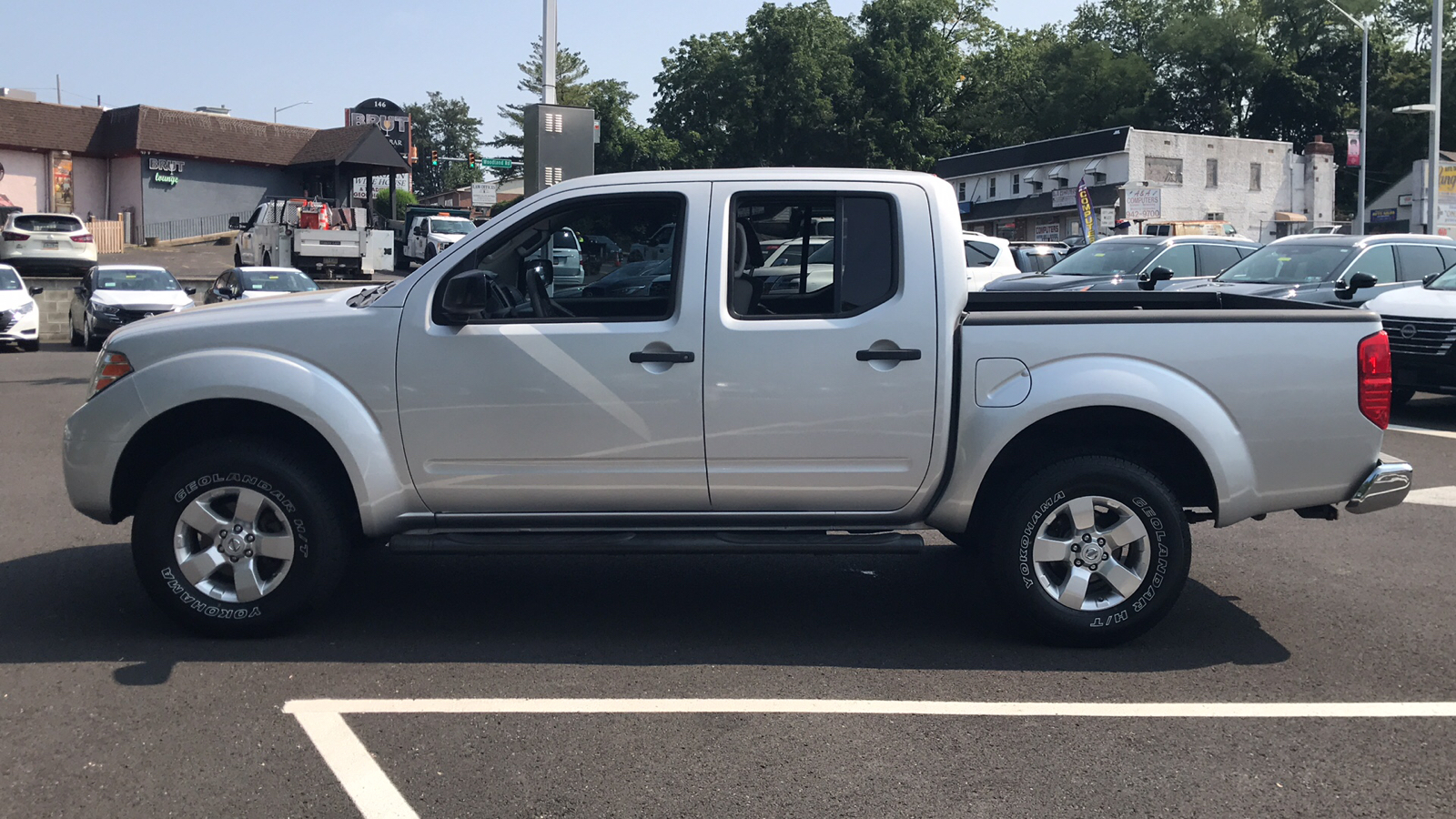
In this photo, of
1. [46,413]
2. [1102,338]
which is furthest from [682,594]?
[46,413]

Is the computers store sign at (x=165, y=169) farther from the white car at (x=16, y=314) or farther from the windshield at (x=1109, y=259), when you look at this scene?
the windshield at (x=1109, y=259)

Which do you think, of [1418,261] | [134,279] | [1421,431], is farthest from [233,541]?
[134,279]

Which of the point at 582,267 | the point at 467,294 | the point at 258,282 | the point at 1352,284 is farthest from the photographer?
the point at 258,282

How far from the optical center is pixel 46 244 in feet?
99.8

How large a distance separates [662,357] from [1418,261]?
12758mm

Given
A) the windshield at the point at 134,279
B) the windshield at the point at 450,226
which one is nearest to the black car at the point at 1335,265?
the windshield at the point at 134,279

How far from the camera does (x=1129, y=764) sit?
4090mm

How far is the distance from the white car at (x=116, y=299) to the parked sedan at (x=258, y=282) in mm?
1124

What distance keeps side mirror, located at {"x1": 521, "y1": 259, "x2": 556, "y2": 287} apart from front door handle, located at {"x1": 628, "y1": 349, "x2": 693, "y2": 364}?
1.89ft

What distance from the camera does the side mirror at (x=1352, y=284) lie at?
12.8m

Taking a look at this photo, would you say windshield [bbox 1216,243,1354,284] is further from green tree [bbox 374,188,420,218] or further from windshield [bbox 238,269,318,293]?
green tree [bbox 374,188,420,218]

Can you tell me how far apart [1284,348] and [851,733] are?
96.8 inches

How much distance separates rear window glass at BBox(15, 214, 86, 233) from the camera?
99.9 ft

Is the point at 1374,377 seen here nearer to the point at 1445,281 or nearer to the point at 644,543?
the point at 644,543
